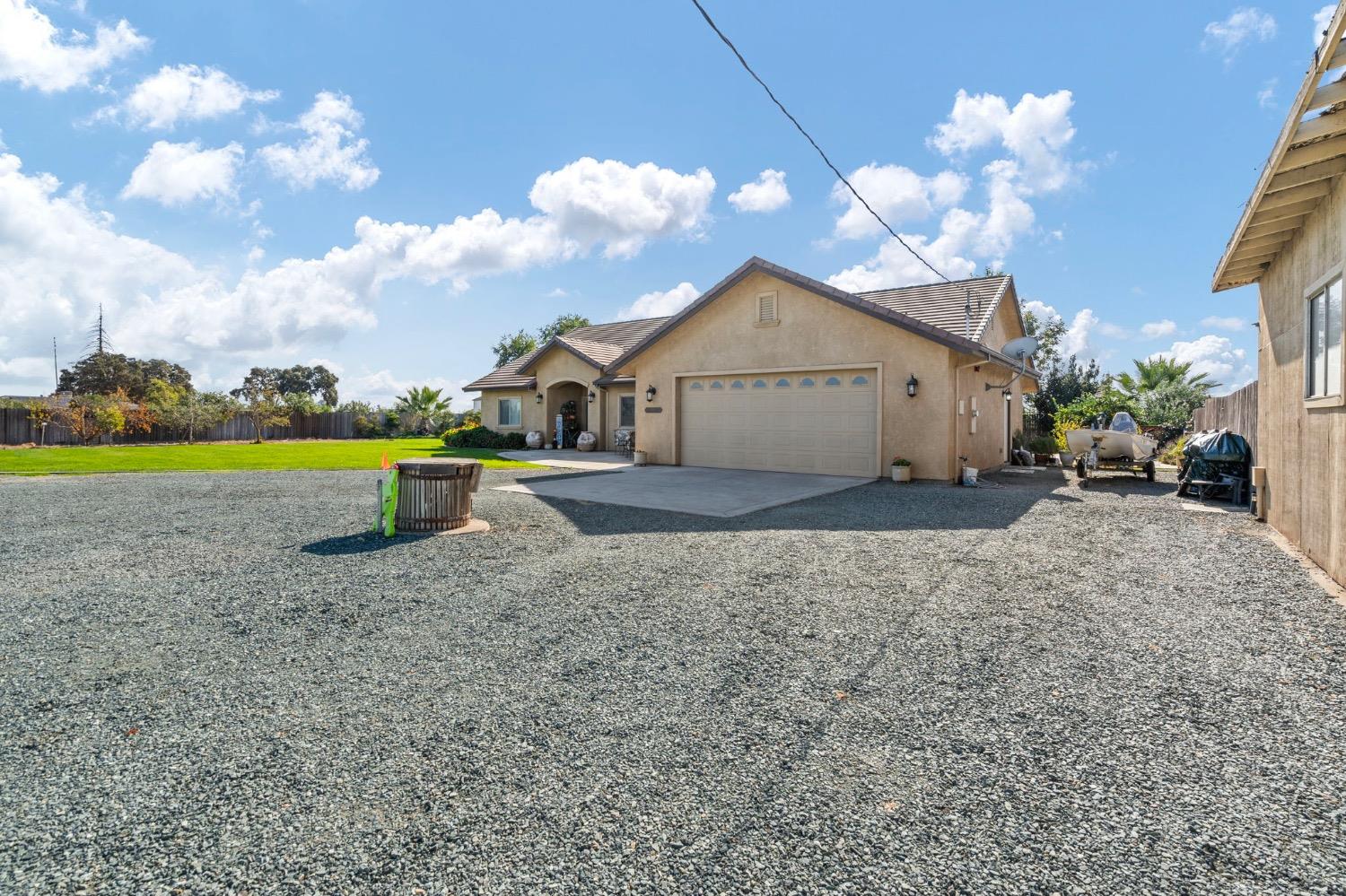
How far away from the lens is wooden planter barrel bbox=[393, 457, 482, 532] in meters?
7.58

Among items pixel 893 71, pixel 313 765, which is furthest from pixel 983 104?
pixel 313 765

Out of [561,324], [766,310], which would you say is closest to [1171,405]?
[766,310]

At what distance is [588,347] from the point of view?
2409 cm

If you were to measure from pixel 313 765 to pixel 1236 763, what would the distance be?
388 cm

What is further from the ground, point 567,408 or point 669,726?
point 567,408

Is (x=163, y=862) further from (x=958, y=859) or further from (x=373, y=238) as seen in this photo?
(x=373, y=238)

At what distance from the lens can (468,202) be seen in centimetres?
1566

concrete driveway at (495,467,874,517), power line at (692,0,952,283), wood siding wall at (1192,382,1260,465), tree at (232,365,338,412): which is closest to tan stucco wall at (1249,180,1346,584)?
wood siding wall at (1192,382,1260,465)

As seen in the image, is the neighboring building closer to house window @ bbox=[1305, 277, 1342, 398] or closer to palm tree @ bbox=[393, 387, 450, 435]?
house window @ bbox=[1305, 277, 1342, 398]

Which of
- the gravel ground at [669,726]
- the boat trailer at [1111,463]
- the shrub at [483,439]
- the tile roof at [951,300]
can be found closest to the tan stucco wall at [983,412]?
the tile roof at [951,300]

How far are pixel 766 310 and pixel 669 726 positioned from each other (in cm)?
1298

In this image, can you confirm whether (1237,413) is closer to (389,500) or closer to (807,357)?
(807,357)

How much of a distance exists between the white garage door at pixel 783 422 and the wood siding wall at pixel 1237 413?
6289 mm

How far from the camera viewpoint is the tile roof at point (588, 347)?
931 inches
